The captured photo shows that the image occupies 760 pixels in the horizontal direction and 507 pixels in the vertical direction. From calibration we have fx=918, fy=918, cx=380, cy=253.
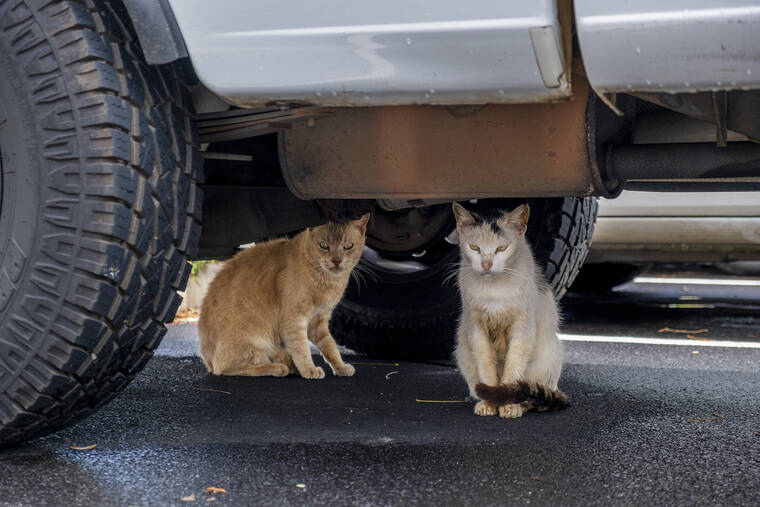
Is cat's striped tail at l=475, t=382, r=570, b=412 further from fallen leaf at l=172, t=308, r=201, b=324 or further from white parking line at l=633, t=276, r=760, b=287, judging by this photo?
white parking line at l=633, t=276, r=760, b=287

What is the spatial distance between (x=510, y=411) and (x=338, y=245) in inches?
50.3

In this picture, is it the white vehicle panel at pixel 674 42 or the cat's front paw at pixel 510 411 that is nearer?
the white vehicle panel at pixel 674 42

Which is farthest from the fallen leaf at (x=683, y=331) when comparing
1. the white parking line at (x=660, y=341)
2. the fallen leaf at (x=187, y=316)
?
the fallen leaf at (x=187, y=316)

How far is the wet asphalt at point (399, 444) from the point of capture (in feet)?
6.66

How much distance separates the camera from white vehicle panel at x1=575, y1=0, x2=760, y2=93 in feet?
5.21

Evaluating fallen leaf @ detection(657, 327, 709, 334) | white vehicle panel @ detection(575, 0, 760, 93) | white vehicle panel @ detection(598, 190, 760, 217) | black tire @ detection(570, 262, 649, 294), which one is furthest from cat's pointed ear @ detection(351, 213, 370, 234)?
black tire @ detection(570, 262, 649, 294)

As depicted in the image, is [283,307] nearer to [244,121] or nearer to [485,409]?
[485,409]

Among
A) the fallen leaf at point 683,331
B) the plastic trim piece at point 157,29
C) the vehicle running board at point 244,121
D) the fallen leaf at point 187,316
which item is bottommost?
the fallen leaf at point 683,331

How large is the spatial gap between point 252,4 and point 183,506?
1.05 metres

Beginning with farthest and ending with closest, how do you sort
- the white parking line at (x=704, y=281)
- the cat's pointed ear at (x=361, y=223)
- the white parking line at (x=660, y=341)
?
the white parking line at (x=704, y=281)
the white parking line at (x=660, y=341)
the cat's pointed ear at (x=361, y=223)

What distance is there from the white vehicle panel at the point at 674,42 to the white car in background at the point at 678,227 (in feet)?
11.5

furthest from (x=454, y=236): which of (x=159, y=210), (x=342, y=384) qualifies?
(x=159, y=210)

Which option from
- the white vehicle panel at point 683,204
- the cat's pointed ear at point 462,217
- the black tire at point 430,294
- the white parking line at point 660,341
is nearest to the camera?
the cat's pointed ear at point 462,217

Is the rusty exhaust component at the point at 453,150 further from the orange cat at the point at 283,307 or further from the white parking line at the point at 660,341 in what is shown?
the white parking line at the point at 660,341
